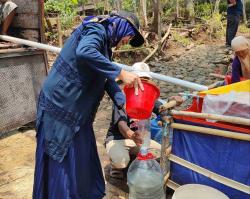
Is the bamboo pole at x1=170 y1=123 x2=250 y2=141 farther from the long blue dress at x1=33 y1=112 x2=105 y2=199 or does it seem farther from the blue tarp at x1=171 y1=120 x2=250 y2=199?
the long blue dress at x1=33 y1=112 x2=105 y2=199

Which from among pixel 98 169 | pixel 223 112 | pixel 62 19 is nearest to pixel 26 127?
pixel 98 169

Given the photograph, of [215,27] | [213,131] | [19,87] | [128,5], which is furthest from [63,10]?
[213,131]

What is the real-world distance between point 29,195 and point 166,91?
447 cm

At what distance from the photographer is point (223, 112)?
8.13 ft

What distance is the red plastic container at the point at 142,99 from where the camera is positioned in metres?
2.26

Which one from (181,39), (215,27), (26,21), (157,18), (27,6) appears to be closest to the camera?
(27,6)

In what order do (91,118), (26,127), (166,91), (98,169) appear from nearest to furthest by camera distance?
(91,118)
(98,169)
(26,127)
(166,91)

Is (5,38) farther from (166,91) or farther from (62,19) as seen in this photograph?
(62,19)

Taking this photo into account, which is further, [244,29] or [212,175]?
[244,29]

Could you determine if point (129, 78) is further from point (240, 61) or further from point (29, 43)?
point (29, 43)

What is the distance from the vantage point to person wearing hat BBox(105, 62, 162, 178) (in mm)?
3398

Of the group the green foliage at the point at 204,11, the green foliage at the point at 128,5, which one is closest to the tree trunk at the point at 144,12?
the green foliage at the point at 128,5

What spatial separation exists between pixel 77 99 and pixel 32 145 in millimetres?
2712

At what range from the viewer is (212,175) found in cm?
263
